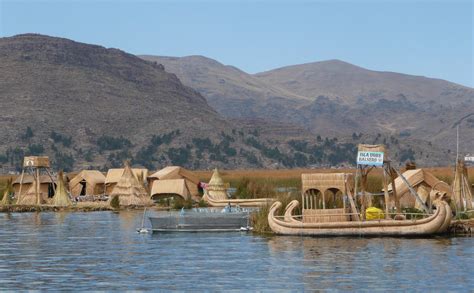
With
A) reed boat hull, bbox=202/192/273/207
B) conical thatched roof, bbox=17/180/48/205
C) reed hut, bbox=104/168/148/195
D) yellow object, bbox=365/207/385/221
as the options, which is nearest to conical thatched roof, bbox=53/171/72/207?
conical thatched roof, bbox=17/180/48/205

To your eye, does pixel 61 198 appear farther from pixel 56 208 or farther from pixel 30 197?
pixel 30 197

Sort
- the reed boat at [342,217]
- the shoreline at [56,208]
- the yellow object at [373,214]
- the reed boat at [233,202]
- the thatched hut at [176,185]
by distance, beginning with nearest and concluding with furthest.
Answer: the reed boat at [342,217]
the yellow object at [373,214]
the reed boat at [233,202]
the shoreline at [56,208]
the thatched hut at [176,185]

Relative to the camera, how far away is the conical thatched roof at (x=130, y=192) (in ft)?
270

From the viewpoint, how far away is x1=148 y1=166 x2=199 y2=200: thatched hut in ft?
281

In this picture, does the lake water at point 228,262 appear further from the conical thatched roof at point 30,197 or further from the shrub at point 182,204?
the conical thatched roof at point 30,197

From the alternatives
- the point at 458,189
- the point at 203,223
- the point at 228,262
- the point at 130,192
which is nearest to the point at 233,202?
the point at 130,192

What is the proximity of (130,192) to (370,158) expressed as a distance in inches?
1473

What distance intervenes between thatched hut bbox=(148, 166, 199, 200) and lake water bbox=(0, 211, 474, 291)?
103 feet

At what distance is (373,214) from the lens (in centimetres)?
4809

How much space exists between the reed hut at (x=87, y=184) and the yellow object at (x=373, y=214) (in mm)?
53012

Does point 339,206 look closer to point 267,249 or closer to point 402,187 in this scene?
point 267,249

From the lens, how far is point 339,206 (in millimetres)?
49469

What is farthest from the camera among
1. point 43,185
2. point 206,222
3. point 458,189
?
point 43,185

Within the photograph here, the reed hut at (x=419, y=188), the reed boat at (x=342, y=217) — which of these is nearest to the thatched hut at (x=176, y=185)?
the reed hut at (x=419, y=188)
